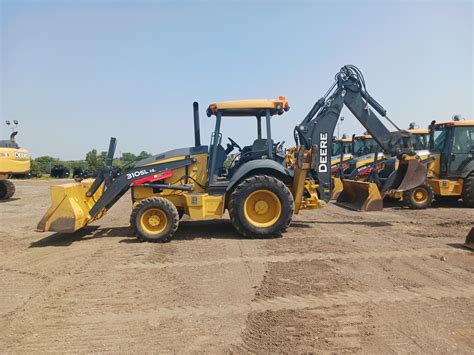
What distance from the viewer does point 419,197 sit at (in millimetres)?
11109

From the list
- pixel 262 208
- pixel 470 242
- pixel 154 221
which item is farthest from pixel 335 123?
pixel 154 221

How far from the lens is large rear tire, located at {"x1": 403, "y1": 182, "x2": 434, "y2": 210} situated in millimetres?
11000

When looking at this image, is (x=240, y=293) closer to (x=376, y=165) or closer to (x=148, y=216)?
(x=148, y=216)

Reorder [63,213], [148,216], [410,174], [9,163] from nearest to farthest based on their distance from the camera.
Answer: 1. [63,213]
2. [148,216]
3. [410,174]
4. [9,163]

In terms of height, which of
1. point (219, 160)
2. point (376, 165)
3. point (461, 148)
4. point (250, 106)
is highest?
point (250, 106)

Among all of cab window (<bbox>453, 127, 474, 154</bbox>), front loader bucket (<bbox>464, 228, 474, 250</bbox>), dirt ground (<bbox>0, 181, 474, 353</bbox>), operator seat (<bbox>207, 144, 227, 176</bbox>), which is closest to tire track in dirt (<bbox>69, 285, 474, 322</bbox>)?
dirt ground (<bbox>0, 181, 474, 353</bbox>)

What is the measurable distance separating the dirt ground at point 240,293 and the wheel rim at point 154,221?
0.35 m

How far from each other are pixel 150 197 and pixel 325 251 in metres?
3.39

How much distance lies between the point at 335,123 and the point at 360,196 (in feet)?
7.21

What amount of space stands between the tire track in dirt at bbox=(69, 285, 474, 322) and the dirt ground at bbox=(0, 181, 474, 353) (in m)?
0.01

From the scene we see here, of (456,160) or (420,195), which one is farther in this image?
(456,160)

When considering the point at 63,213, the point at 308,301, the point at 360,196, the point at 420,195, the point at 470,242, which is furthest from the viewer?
the point at 420,195

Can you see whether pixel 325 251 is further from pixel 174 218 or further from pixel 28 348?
pixel 28 348

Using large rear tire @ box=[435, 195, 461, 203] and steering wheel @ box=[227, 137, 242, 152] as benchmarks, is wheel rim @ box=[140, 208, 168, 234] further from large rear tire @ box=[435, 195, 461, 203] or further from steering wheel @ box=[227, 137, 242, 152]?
large rear tire @ box=[435, 195, 461, 203]
